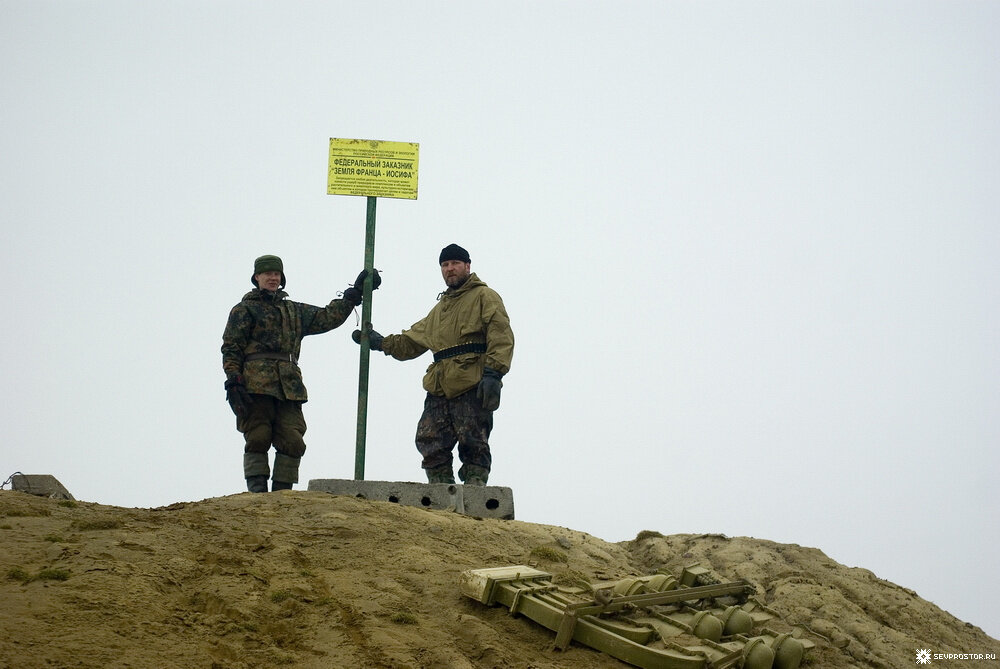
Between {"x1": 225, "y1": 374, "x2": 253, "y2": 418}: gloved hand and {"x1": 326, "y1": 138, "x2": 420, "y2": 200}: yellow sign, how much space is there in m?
2.10

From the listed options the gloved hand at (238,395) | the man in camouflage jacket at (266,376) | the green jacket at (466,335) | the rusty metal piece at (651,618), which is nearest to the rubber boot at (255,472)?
the man in camouflage jacket at (266,376)

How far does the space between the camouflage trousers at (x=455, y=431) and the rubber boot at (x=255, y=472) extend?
4.67ft

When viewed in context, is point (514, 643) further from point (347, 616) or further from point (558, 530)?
point (558, 530)

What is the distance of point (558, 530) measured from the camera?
7.55 meters

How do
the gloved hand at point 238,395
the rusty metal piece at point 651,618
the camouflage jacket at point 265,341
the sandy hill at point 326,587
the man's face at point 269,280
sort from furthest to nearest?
1. the man's face at point 269,280
2. the camouflage jacket at point 265,341
3. the gloved hand at point 238,395
4. the rusty metal piece at point 651,618
5. the sandy hill at point 326,587

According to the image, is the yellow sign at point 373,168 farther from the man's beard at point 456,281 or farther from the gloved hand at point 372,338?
the gloved hand at point 372,338

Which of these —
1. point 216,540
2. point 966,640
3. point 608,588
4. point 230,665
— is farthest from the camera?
point 966,640

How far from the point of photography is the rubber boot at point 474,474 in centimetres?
826

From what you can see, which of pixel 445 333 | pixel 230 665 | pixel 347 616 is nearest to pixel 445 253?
pixel 445 333

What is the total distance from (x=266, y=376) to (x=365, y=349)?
100 centimetres

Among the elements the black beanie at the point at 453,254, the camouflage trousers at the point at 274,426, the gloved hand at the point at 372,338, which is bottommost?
the camouflage trousers at the point at 274,426

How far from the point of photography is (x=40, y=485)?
23.2 feet

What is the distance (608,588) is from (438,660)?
3.98ft

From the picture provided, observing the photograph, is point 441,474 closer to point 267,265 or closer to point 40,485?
point 267,265
